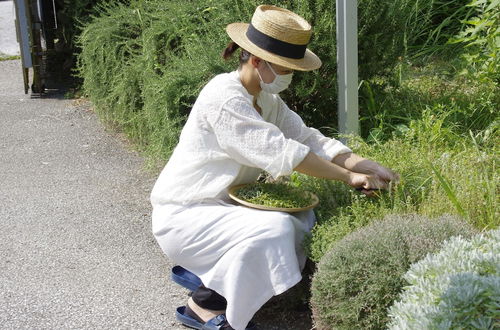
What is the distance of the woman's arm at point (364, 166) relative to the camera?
3.92 meters

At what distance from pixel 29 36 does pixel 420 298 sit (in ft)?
26.2

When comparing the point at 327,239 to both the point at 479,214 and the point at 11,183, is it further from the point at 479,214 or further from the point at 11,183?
the point at 11,183

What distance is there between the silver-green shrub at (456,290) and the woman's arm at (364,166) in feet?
2.89

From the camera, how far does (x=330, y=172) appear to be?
3768 mm

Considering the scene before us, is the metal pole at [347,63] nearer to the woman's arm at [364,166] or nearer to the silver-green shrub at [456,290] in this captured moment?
the woman's arm at [364,166]

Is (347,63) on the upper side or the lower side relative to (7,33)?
upper

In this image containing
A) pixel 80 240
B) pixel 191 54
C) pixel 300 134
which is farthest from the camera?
pixel 191 54

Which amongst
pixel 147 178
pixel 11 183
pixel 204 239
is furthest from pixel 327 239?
pixel 11 183

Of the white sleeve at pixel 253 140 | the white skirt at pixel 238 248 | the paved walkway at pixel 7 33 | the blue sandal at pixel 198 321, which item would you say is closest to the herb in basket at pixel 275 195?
the white skirt at pixel 238 248

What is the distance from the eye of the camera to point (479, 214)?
388 cm

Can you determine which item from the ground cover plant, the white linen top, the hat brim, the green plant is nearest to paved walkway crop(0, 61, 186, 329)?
the ground cover plant

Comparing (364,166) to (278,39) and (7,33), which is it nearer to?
(278,39)

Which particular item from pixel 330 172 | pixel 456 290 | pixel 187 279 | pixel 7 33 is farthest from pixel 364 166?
pixel 7 33

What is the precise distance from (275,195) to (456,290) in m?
1.47
